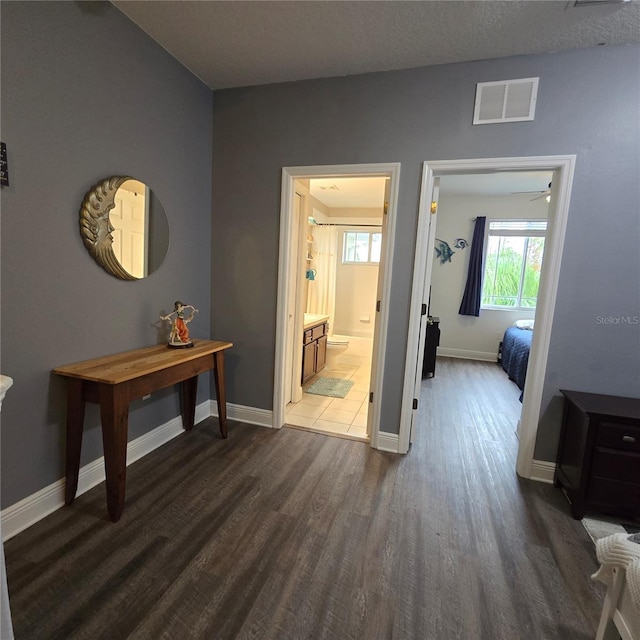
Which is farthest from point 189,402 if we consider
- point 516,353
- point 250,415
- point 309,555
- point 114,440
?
point 516,353

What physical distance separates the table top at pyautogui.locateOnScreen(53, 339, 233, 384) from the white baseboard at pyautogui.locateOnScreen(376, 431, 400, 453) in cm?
138

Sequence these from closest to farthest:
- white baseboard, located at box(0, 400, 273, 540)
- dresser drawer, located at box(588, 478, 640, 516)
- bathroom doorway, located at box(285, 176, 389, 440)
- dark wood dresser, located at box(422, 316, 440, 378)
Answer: white baseboard, located at box(0, 400, 273, 540)
dresser drawer, located at box(588, 478, 640, 516)
bathroom doorway, located at box(285, 176, 389, 440)
dark wood dresser, located at box(422, 316, 440, 378)

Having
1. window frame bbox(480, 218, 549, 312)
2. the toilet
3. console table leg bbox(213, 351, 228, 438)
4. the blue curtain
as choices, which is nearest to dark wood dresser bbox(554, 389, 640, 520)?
console table leg bbox(213, 351, 228, 438)

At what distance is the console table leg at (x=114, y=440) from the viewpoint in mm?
1653

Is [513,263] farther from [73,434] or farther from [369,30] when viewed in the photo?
[73,434]

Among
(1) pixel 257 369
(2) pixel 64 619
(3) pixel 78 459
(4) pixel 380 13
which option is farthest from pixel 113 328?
(4) pixel 380 13

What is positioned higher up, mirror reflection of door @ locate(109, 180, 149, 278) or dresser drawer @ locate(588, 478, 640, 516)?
mirror reflection of door @ locate(109, 180, 149, 278)

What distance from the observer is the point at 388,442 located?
8.46 ft

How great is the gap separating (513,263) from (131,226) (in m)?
5.59

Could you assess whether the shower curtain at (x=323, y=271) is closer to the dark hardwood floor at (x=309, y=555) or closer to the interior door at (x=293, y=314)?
the interior door at (x=293, y=314)

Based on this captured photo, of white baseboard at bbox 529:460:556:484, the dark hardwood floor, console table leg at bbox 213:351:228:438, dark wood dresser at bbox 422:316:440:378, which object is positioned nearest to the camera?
the dark hardwood floor

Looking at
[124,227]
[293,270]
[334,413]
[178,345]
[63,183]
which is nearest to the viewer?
[63,183]

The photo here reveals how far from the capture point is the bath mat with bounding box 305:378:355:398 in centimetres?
375

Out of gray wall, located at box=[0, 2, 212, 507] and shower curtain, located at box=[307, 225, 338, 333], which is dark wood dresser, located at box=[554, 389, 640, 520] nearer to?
gray wall, located at box=[0, 2, 212, 507]
